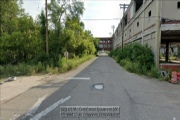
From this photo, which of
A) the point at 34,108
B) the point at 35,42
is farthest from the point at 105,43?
the point at 34,108

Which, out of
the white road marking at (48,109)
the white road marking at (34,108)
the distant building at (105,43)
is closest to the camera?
the white road marking at (48,109)

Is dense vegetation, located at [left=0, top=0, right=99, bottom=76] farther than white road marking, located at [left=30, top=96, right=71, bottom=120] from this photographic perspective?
Yes

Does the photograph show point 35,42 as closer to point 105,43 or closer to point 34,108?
point 34,108

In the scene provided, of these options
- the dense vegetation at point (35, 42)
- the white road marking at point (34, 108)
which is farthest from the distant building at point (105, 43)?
the white road marking at point (34, 108)

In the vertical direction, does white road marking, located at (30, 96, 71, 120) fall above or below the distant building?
below

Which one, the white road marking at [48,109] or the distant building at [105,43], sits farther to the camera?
the distant building at [105,43]

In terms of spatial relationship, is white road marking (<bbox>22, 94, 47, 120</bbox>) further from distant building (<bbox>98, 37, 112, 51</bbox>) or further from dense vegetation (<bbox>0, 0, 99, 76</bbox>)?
distant building (<bbox>98, 37, 112, 51</bbox>)

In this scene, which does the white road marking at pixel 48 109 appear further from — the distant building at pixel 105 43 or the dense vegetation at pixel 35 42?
the distant building at pixel 105 43

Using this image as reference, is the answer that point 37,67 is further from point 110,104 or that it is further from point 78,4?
point 78,4

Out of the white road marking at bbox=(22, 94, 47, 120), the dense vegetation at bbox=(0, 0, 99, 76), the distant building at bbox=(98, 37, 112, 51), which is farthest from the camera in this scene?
the distant building at bbox=(98, 37, 112, 51)

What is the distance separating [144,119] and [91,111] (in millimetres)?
1595

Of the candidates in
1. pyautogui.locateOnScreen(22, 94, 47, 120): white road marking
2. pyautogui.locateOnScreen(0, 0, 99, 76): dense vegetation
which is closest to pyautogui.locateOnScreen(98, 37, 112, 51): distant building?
pyautogui.locateOnScreen(0, 0, 99, 76): dense vegetation

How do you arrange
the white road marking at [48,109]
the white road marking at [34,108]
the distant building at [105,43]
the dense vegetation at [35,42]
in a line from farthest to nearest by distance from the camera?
the distant building at [105,43] < the dense vegetation at [35,42] < the white road marking at [34,108] < the white road marking at [48,109]

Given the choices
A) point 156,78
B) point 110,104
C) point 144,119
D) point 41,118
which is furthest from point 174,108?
point 156,78
